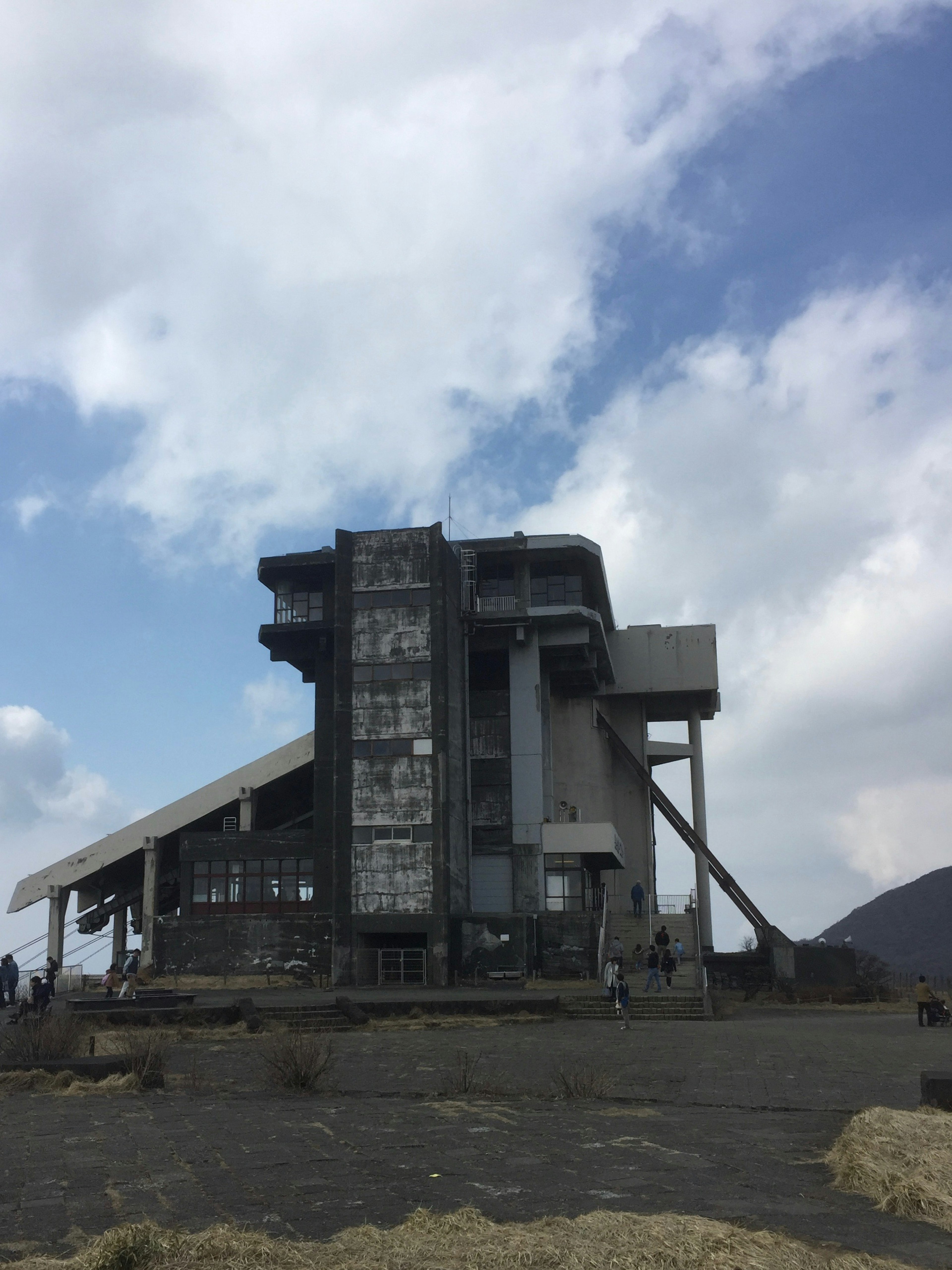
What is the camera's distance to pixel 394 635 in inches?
1820

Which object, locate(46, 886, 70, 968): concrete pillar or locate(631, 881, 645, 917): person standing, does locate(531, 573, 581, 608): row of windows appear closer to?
locate(631, 881, 645, 917): person standing

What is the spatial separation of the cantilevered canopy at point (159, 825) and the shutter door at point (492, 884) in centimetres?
910

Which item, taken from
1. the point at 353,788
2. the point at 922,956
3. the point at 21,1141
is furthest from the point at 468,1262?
the point at 922,956

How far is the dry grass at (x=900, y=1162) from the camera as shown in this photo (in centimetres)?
762

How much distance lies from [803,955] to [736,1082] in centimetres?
3998

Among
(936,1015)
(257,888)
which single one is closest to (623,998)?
(936,1015)

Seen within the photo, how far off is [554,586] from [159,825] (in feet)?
68.6

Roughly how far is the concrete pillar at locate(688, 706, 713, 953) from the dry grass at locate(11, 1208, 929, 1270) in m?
52.0

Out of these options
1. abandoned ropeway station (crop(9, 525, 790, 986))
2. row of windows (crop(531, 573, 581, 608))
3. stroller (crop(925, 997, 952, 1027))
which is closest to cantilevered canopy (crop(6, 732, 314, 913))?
abandoned ropeway station (crop(9, 525, 790, 986))

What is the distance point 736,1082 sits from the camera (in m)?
16.3

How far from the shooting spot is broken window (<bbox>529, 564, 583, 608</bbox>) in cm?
5397

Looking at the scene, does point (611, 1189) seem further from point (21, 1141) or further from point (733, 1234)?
point (21, 1141)

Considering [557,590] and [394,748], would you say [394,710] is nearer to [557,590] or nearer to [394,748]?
[394,748]

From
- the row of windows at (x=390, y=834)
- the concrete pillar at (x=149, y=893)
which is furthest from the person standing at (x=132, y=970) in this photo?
the row of windows at (x=390, y=834)
